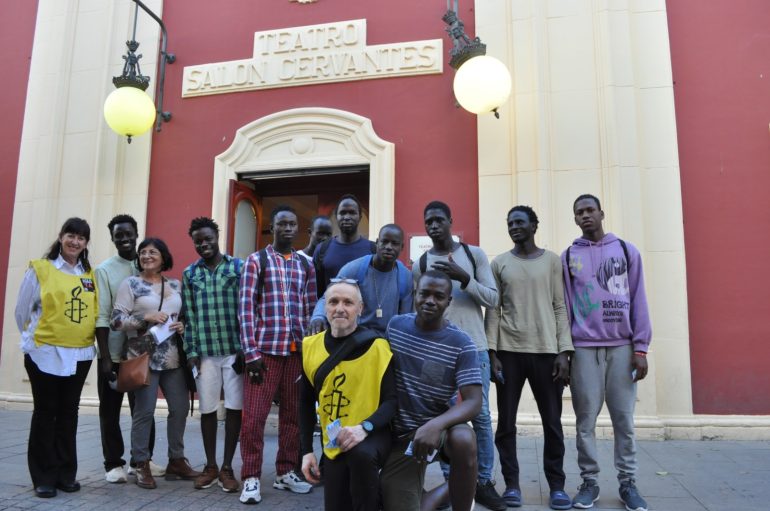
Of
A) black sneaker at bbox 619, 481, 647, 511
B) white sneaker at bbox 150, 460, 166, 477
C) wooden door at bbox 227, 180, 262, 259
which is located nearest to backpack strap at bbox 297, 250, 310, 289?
white sneaker at bbox 150, 460, 166, 477

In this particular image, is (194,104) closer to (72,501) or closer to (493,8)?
(493,8)

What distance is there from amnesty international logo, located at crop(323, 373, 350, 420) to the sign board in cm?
461

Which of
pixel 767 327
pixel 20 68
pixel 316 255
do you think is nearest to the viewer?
pixel 316 255

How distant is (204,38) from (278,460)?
537cm

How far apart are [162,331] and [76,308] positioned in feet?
1.93

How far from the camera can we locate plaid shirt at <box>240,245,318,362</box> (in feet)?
12.2

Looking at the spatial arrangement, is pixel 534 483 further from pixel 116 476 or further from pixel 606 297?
pixel 116 476

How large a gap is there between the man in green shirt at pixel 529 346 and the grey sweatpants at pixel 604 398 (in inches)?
4.5

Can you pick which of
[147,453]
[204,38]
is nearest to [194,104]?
[204,38]

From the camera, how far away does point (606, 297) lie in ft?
12.1

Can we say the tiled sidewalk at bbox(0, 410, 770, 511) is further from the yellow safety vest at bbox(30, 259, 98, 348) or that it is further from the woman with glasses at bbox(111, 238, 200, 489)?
the yellow safety vest at bbox(30, 259, 98, 348)

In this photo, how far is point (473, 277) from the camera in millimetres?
3701

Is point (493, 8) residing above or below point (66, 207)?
above

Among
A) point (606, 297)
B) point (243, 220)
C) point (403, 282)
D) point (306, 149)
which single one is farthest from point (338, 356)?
point (243, 220)
